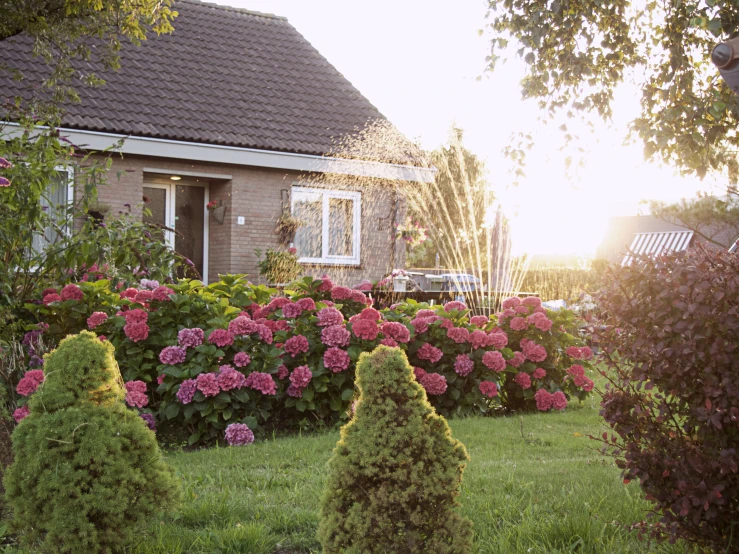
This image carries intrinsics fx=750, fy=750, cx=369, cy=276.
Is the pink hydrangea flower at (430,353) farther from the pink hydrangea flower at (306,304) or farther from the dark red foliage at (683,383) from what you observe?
the dark red foliage at (683,383)

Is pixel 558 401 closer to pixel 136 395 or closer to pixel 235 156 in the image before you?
pixel 136 395

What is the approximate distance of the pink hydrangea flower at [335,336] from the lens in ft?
18.7

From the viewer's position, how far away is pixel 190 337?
216 inches

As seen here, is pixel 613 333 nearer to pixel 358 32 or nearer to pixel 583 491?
pixel 583 491

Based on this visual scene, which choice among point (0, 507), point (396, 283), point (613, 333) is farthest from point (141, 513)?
point (396, 283)

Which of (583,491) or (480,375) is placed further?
(480,375)

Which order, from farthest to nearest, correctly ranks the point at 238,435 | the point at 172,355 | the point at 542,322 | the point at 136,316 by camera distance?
the point at 542,322 → the point at 136,316 → the point at 172,355 → the point at 238,435

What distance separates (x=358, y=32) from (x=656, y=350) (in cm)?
654

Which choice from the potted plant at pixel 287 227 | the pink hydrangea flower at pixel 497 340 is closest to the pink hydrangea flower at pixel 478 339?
the pink hydrangea flower at pixel 497 340

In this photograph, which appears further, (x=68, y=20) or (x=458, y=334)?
(x=68, y=20)

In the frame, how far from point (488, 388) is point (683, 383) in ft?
11.9

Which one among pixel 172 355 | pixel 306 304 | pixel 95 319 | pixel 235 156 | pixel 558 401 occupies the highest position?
pixel 235 156

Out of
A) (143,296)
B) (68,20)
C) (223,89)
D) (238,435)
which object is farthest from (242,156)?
(238,435)

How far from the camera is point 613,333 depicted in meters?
2.87
